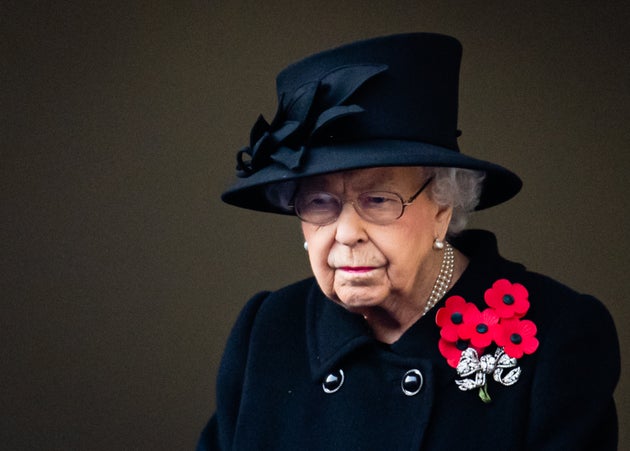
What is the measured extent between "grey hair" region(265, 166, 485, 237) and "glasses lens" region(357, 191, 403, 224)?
9 centimetres

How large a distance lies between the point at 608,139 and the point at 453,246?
47.6 inches

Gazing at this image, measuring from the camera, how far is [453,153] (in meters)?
1.73

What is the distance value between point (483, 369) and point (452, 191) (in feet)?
1.16

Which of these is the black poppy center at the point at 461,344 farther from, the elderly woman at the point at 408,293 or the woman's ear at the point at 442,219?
the woman's ear at the point at 442,219

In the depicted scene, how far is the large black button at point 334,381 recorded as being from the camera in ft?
6.22

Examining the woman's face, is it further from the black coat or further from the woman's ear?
the black coat

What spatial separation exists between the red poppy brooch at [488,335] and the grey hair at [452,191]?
164 millimetres

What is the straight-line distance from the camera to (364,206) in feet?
5.81

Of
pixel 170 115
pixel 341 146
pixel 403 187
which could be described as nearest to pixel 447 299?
pixel 403 187

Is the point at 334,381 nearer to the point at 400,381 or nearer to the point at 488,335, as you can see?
the point at 400,381

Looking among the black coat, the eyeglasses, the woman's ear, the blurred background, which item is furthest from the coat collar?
the blurred background

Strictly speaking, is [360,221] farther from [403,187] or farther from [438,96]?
[438,96]

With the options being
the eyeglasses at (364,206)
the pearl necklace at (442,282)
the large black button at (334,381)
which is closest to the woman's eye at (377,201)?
the eyeglasses at (364,206)

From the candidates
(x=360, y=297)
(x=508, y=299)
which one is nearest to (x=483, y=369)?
(x=508, y=299)
